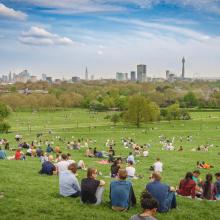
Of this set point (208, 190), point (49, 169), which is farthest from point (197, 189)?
point (49, 169)

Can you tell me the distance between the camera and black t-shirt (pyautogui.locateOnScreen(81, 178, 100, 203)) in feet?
39.9

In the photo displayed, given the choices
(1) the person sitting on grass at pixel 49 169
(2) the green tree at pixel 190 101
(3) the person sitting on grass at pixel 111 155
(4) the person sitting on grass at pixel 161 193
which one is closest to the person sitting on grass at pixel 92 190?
(4) the person sitting on grass at pixel 161 193

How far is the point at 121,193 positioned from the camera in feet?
38.2

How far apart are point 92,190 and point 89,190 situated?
0.09 meters

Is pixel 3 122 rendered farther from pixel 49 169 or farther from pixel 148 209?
pixel 148 209

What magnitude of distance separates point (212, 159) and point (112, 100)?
11894cm

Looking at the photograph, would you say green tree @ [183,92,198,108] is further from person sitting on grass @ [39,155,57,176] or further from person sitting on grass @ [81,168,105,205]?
person sitting on grass @ [81,168,105,205]

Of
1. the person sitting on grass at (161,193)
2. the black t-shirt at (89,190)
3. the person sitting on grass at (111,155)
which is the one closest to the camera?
the person sitting on grass at (161,193)

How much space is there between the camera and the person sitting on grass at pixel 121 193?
11656 millimetres

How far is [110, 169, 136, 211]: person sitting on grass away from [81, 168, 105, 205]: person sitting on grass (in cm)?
58

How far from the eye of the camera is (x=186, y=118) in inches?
4097

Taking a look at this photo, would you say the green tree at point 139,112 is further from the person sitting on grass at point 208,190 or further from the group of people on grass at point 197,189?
the person sitting on grass at point 208,190

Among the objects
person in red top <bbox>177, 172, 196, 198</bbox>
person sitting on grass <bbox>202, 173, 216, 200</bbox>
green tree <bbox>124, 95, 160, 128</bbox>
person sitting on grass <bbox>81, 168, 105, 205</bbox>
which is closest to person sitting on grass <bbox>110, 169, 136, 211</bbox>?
person sitting on grass <bbox>81, 168, 105, 205</bbox>

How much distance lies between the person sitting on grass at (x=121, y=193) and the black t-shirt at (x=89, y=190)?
637mm
